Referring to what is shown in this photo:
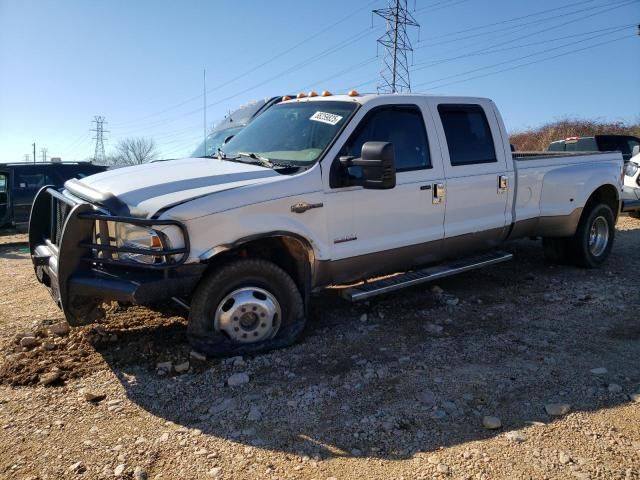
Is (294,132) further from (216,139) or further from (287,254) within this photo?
(216,139)

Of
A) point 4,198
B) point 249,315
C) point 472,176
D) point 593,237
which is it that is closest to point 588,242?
point 593,237

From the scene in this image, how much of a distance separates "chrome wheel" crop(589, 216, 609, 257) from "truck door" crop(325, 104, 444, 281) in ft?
9.43

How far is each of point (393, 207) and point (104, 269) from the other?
233 centimetres

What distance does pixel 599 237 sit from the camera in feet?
22.3

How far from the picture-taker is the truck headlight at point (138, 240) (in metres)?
3.48

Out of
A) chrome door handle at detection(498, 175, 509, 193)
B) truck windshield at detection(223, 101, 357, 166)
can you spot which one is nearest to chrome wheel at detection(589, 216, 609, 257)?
chrome door handle at detection(498, 175, 509, 193)

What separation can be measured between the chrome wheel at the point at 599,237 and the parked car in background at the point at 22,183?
10.0m

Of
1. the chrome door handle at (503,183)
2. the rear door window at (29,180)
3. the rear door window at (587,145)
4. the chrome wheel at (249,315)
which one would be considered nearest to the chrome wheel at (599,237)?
the chrome door handle at (503,183)

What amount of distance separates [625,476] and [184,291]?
2722 millimetres

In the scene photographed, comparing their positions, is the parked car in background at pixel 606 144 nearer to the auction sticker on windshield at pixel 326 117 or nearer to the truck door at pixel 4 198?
the auction sticker on windshield at pixel 326 117

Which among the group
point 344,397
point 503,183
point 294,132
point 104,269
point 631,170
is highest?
point 631,170

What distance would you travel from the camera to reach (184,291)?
3.56m

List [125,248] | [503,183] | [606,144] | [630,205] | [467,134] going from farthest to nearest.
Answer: [606,144] < [630,205] < [503,183] < [467,134] < [125,248]

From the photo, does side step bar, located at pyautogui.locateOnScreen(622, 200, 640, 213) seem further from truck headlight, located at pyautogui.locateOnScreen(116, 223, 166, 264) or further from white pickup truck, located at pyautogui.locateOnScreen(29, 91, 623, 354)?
truck headlight, located at pyautogui.locateOnScreen(116, 223, 166, 264)
